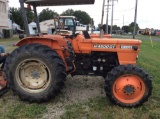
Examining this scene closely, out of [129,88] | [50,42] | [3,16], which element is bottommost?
[129,88]

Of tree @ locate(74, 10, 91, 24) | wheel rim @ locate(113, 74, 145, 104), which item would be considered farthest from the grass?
tree @ locate(74, 10, 91, 24)

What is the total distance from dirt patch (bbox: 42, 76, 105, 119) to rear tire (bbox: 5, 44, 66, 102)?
0.28 m

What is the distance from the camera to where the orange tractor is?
4543mm

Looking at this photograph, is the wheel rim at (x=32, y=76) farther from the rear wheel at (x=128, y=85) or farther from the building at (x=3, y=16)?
the building at (x=3, y=16)

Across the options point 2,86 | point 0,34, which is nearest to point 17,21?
point 0,34

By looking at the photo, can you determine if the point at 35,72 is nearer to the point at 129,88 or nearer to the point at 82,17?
the point at 129,88

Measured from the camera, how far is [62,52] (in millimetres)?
4871

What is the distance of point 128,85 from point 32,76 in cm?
188

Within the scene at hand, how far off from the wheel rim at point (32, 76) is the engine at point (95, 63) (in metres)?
0.95

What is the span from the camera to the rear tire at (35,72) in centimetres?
456

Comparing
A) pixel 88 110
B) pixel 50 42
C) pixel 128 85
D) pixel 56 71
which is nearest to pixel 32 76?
pixel 56 71

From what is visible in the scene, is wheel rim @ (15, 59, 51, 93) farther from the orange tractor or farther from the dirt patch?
the dirt patch

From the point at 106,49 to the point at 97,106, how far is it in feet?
4.12

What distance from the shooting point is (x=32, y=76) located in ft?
15.7
